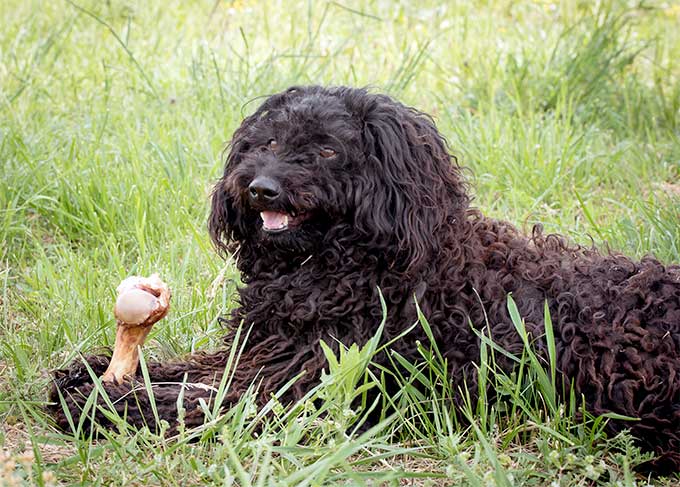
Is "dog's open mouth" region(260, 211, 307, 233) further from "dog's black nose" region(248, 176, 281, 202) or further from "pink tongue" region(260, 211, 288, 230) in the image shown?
"dog's black nose" region(248, 176, 281, 202)

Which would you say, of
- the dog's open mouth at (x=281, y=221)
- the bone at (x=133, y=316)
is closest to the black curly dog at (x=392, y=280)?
the dog's open mouth at (x=281, y=221)

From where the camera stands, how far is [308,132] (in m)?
3.34

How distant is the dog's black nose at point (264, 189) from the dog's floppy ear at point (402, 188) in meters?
0.29

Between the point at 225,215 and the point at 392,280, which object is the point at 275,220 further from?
the point at 392,280

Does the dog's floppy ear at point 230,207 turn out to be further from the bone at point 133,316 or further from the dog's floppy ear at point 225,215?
the bone at point 133,316

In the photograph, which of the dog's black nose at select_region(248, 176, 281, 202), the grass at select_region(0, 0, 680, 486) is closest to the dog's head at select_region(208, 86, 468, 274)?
the dog's black nose at select_region(248, 176, 281, 202)

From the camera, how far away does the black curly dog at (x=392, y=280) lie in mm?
3217

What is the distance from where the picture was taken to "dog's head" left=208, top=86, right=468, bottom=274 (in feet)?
10.7

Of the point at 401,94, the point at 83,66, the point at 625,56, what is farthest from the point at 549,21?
the point at 83,66

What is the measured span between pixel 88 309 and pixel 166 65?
3223 millimetres

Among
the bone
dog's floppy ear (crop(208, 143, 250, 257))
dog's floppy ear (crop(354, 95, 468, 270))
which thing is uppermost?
dog's floppy ear (crop(354, 95, 468, 270))

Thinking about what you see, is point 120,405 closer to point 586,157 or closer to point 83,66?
point 586,157

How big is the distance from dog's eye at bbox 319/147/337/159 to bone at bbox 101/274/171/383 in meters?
0.76

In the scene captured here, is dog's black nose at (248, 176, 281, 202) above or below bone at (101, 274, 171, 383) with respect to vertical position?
above
